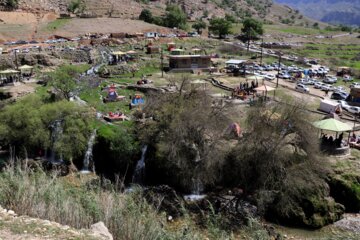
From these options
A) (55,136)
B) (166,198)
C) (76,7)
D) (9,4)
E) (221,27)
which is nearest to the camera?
(166,198)

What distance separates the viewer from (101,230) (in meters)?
13.9

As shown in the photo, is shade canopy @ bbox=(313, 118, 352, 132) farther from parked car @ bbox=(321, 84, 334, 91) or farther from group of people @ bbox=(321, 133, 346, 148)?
parked car @ bbox=(321, 84, 334, 91)

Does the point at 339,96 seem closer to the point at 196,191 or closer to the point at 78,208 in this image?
the point at 196,191

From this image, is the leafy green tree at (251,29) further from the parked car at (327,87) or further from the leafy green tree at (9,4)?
the leafy green tree at (9,4)

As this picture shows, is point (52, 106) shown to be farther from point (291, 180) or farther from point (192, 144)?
point (291, 180)

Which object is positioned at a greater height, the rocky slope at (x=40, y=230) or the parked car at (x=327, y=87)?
the rocky slope at (x=40, y=230)

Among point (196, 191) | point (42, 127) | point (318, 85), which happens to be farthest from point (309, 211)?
point (318, 85)

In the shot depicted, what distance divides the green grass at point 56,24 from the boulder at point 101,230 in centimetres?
8845

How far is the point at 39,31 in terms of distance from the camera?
9100 centimetres

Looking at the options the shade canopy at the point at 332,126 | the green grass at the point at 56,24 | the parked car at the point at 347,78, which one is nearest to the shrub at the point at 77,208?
the shade canopy at the point at 332,126

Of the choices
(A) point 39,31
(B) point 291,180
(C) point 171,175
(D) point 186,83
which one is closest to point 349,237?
(B) point 291,180

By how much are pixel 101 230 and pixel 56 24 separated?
95.1 meters

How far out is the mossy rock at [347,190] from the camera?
1126 inches

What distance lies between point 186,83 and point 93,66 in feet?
115
